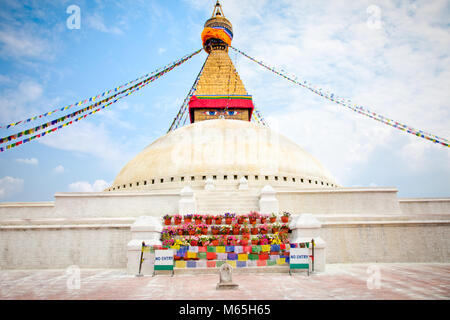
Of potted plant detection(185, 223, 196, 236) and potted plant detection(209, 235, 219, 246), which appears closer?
potted plant detection(209, 235, 219, 246)

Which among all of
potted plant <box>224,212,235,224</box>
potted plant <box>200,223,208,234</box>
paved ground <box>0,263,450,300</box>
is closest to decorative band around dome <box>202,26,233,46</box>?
potted plant <box>224,212,235,224</box>

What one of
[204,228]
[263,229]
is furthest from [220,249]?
[263,229]

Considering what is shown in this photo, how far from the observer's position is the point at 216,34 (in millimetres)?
34812

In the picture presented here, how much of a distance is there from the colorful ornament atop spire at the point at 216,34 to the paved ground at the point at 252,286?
30587mm

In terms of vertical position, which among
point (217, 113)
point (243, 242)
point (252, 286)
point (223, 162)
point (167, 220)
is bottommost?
point (252, 286)

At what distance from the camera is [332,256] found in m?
10.5

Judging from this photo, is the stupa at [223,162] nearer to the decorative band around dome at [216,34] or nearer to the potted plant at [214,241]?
the potted plant at [214,241]

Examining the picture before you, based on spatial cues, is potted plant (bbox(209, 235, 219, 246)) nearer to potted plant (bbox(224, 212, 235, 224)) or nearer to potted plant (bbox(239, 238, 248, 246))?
potted plant (bbox(239, 238, 248, 246))

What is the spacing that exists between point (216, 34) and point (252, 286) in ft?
106

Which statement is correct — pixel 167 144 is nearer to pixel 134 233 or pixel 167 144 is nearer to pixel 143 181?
pixel 143 181

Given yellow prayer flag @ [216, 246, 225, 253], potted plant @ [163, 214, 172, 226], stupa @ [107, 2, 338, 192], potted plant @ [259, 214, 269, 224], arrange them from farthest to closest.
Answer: stupa @ [107, 2, 338, 192] < potted plant @ [163, 214, 172, 226] < potted plant @ [259, 214, 269, 224] < yellow prayer flag @ [216, 246, 225, 253]

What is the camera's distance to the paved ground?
221 inches

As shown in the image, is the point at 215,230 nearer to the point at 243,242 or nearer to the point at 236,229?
the point at 236,229
